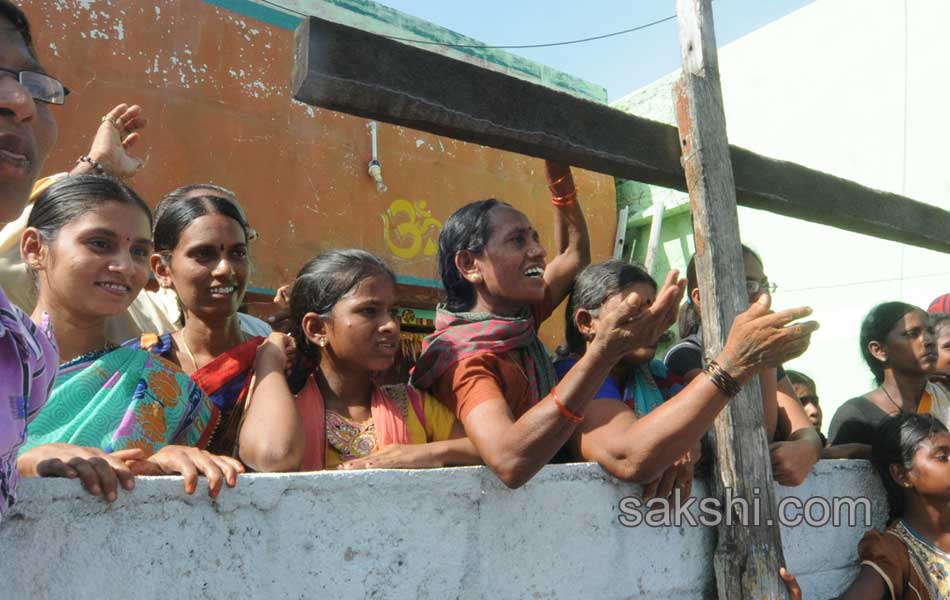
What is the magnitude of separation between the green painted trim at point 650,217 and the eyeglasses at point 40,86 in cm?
680

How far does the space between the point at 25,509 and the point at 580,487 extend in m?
1.29

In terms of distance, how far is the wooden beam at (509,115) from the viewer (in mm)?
1785

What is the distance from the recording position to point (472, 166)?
7.20 meters

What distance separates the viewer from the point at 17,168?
3.47 ft

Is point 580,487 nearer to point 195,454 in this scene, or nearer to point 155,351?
point 195,454

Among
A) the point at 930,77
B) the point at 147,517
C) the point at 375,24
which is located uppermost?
the point at 375,24

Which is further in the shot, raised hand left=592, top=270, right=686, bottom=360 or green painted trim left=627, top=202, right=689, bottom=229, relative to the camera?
green painted trim left=627, top=202, right=689, bottom=229

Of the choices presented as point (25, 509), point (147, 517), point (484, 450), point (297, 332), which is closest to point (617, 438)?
point (484, 450)

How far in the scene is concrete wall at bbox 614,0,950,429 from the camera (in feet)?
18.6

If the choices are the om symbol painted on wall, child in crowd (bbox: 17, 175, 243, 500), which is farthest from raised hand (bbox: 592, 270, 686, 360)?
the om symbol painted on wall

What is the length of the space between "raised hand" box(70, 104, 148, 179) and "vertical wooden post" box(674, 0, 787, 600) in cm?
188

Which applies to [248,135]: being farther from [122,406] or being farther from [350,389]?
[122,406]

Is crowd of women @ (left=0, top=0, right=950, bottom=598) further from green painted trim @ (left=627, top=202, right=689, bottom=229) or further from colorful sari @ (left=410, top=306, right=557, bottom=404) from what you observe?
green painted trim @ (left=627, top=202, right=689, bottom=229)

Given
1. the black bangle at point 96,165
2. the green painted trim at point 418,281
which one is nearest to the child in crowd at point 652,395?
the black bangle at point 96,165
